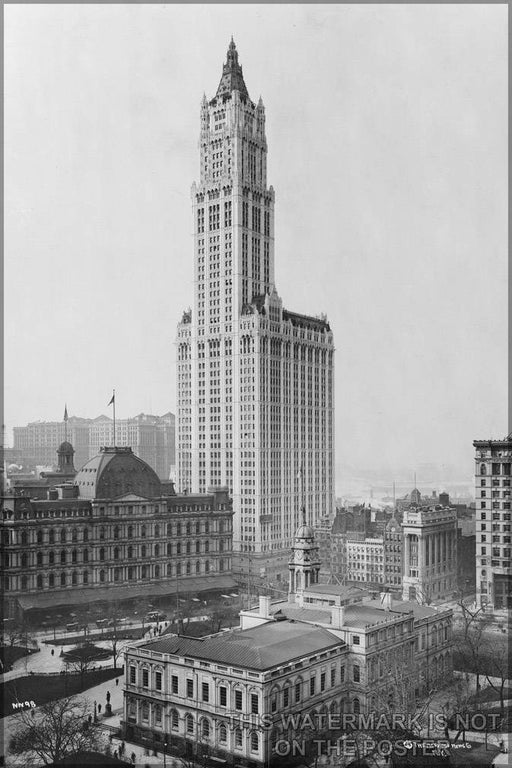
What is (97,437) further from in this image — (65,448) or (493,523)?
(493,523)

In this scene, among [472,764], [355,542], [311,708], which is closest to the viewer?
[472,764]

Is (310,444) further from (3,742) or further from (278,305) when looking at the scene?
(3,742)

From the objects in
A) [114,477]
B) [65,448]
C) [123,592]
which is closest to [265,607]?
[123,592]

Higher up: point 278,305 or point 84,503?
point 278,305

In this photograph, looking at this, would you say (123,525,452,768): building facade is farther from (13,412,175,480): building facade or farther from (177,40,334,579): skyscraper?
(13,412,175,480): building facade

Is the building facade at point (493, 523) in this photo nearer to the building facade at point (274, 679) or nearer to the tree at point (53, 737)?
the building facade at point (274, 679)

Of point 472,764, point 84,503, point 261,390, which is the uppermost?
point 261,390

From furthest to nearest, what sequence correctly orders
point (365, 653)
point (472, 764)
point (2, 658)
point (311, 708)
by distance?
point (2, 658)
point (365, 653)
point (311, 708)
point (472, 764)

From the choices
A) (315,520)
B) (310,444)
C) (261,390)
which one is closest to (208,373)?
(261,390)
